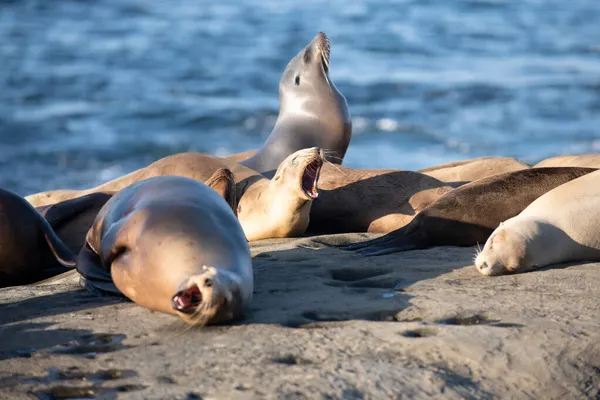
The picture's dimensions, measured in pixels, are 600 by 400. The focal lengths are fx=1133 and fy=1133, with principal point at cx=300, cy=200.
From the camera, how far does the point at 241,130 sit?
50.6 ft

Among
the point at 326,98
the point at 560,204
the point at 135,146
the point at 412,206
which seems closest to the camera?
the point at 560,204

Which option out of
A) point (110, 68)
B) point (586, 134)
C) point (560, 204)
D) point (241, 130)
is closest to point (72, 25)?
point (110, 68)

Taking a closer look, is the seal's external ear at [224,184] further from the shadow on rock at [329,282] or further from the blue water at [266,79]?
the blue water at [266,79]

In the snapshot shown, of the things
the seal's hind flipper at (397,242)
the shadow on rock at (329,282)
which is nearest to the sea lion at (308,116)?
the seal's hind flipper at (397,242)

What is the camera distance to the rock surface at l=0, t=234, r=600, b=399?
3361 millimetres

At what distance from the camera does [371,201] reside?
255 inches

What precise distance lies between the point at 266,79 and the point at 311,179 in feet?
41.5

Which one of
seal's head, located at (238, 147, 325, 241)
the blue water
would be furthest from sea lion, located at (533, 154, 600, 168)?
the blue water

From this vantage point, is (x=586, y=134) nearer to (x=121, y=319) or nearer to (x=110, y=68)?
(x=110, y=68)

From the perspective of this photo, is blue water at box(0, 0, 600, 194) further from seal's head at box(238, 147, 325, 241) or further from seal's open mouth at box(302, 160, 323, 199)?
seal's open mouth at box(302, 160, 323, 199)

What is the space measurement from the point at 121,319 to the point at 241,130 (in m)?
11.4

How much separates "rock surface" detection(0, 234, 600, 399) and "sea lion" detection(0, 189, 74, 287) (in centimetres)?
123

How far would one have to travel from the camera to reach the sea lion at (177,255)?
3.83 meters

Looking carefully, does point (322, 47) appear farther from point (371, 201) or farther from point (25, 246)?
point (25, 246)
